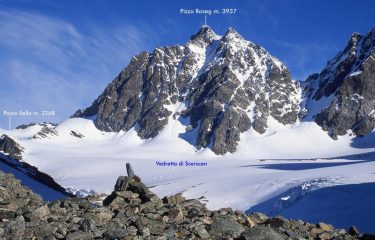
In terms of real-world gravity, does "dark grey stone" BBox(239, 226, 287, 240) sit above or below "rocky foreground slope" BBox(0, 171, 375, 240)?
below

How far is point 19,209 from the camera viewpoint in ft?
44.8

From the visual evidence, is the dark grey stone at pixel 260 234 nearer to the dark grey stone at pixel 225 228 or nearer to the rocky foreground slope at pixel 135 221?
the rocky foreground slope at pixel 135 221

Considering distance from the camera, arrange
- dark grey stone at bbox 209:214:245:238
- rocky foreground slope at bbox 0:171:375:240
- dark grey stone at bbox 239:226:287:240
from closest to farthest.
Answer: rocky foreground slope at bbox 0:171:375:240 → dark grey stone at bbox 239:226:287:240 → dark grey stone at bbox 209:214:245:238

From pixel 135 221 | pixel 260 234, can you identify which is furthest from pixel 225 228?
pixel 135 221

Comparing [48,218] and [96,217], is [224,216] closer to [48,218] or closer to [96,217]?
[96,217]

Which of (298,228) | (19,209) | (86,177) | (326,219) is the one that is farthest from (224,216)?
(86,177)

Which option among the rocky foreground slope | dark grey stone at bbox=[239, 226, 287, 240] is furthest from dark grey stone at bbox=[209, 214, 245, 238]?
dark grey stone at bbox=[239, 226, 287, 240]

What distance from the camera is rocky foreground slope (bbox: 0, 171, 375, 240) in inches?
488

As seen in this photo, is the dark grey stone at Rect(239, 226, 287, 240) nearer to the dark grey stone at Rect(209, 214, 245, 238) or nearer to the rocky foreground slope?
the rocky foreground slope

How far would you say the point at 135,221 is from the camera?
43.3ft

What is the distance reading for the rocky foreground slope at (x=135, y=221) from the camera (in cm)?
1238

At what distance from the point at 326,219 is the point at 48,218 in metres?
55.2

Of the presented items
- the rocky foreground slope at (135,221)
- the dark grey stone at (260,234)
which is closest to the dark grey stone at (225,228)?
the rocky foreground slope at (135,221)

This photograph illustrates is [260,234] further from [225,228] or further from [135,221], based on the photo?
[135,221]
